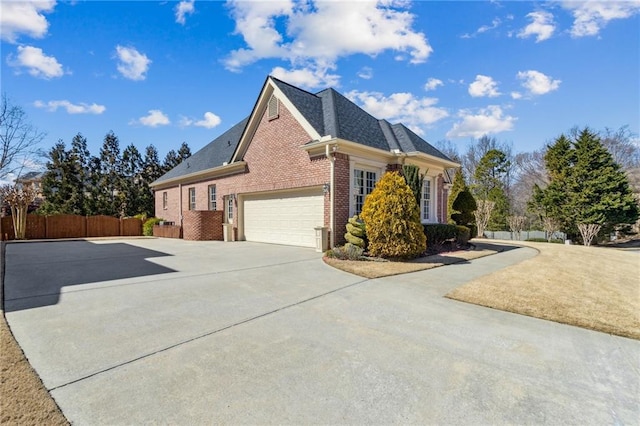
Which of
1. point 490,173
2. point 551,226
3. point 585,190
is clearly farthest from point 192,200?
point 490,173

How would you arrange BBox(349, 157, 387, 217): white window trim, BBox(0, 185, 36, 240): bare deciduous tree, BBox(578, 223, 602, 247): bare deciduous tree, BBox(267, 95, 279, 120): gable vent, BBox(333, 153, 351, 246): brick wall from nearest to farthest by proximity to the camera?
BBox(333, 153, 351, 246): brick wall, BBox(349, 157, 387, 217): white window trim, BBox(267, 95, 279, 120): gable vent, BBox(0, 185, 36, 240): bare deciduous tree, BBox(578, 223, 602, 247): bare deciduous tree

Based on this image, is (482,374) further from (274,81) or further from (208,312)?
(274,81)

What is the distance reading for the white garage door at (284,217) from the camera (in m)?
12.5

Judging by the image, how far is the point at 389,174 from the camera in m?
9.86

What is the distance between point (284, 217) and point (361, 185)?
157 inches

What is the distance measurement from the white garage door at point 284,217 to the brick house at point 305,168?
4 centimetres

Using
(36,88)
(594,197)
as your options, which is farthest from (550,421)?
(594,197)

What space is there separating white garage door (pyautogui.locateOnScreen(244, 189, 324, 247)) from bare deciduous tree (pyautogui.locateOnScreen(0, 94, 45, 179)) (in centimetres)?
1708

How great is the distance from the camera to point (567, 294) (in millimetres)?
6043

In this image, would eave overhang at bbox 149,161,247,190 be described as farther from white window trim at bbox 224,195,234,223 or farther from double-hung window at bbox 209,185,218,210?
white window trim at bbox 224,195,234,223

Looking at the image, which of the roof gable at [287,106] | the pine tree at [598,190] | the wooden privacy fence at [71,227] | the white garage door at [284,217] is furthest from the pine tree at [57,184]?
the pine tree at [598,190]

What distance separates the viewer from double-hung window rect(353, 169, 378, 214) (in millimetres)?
12117

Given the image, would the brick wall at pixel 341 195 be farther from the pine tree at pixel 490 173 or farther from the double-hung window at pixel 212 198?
the pine tree at pixel 490 173

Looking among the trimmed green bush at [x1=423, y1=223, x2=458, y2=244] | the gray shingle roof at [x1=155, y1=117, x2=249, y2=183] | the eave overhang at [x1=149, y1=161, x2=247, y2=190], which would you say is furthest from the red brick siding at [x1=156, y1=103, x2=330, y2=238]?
the trimmed green bush at [x1=423, y1=223, x2=458, y2=244]
